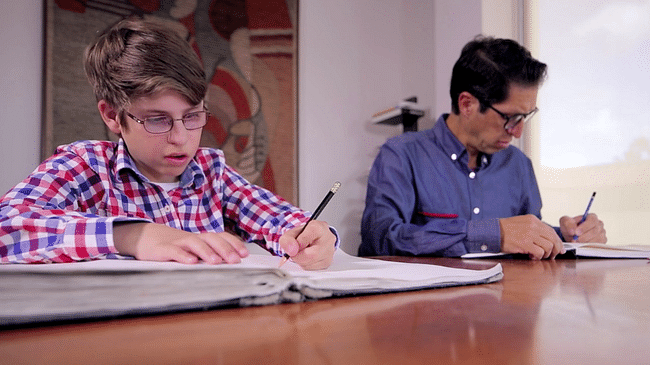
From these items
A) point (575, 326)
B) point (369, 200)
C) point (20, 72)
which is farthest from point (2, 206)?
point (20, 72)

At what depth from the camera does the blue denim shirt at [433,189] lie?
50.8 inches

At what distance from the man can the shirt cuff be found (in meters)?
0.15

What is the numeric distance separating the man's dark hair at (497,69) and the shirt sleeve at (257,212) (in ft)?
2.67

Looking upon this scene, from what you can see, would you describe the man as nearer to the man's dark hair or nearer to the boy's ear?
the man's dark hair

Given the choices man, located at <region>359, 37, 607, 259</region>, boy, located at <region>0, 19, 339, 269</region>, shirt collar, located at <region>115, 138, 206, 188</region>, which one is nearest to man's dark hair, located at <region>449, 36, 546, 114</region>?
man, located at <region>359, 37, 607, 259</region>

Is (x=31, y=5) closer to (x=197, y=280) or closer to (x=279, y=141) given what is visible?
(x=279, y=141)

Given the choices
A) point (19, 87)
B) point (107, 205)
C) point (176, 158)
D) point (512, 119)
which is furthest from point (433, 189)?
point (19, 87)

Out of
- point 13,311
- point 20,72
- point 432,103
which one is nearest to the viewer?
point 13,311

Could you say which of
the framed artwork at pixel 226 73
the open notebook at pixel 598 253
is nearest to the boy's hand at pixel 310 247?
the open notebook at pixel 598 253

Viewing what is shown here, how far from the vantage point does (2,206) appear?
622 millimetres

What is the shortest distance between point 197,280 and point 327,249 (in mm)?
273

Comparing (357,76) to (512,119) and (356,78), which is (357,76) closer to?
(356,78)

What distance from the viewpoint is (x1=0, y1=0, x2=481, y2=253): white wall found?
2309 mm

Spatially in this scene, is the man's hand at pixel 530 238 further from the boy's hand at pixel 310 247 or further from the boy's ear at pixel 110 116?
the boy's ear at pixel 110 116
